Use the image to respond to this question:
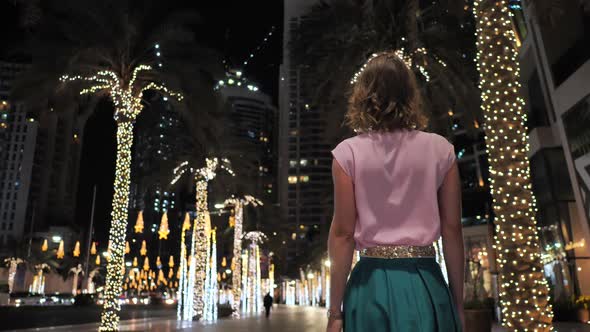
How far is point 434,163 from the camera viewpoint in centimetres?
222

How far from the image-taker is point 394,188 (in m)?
2.21

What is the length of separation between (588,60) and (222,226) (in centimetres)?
3692

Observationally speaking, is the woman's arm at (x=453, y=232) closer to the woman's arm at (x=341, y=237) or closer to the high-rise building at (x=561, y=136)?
the woman's arm at (x=341, y=237)

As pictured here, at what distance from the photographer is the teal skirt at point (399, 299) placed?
2.00 m

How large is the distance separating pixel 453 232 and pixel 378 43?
16056mm

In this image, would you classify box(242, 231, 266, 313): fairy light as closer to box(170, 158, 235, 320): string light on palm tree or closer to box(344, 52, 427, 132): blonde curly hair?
box(170, 158, 235, 320): string light on palm tree

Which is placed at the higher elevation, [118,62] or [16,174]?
[16,174]

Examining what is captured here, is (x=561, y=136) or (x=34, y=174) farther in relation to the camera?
(x=34, y=174)

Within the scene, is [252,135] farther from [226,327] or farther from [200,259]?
[226,327]

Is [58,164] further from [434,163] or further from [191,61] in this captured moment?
[434,163]

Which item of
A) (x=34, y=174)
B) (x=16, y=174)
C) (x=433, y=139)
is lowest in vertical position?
(x=433, y=139)

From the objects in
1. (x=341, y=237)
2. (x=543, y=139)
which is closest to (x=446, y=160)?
(x=341, y=237)

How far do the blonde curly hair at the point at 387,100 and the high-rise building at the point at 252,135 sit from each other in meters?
17.9

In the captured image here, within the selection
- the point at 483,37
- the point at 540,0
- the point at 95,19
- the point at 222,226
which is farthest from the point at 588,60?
the point at 222,226
